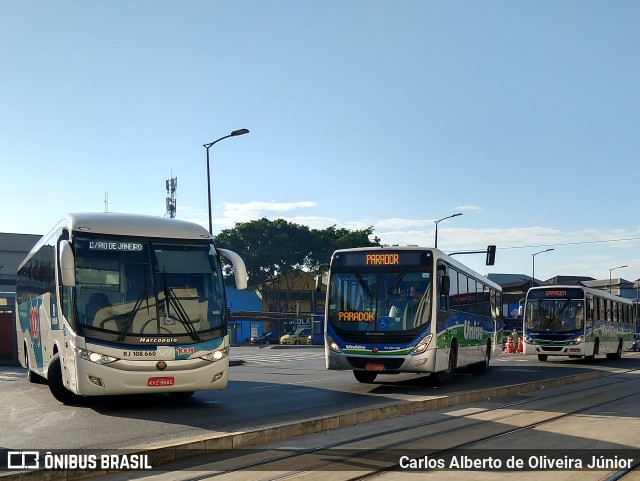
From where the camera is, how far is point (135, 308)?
1375 cm

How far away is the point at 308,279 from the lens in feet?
278

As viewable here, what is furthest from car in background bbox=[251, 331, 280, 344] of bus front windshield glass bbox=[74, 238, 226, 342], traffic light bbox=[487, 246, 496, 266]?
bus front windshield glass bbox=[74, 238, 226, 342]

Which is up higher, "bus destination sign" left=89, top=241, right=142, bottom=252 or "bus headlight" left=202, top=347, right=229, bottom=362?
"bus destination sign" left=89, top=241, right=142, bottom=252

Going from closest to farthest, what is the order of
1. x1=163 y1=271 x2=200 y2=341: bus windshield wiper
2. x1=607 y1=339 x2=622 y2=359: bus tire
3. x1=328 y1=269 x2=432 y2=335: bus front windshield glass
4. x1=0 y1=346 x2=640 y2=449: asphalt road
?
x1=0 y1=346 x2=640 y2=449: asphalt road
x1=163 y1=271 x2=200 y2=341: bus windshield wiper
x1=328 y1=269 x2=432 y2=335: bus front windshield glass
x1=607 y1=339 x2=622 y2=359: bus tire

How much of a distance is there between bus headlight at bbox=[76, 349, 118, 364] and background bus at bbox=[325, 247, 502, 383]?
653cm

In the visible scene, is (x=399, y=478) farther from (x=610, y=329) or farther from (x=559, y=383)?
(x=610, y=329)

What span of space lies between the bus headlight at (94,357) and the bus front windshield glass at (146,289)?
1.26ft

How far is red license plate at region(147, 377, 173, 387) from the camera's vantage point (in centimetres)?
1344

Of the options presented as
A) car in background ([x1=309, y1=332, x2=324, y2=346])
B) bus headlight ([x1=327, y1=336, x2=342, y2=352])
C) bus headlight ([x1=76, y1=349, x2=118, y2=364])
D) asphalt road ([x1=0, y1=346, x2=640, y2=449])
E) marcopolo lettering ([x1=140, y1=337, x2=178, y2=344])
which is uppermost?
marcopolo lettering ([x1=140, y1=337, x2=178, y2=344])

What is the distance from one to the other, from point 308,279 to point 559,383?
63.7 meters

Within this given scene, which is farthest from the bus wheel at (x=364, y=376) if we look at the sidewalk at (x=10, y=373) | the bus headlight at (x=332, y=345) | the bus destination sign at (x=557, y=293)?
the bus destination sign at (x=557, y=293)

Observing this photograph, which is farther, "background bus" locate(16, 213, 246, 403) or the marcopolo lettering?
the marcopolo lettering

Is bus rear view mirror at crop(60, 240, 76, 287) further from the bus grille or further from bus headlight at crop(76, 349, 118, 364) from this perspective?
the bus grille

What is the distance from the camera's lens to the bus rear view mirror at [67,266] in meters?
13.3
